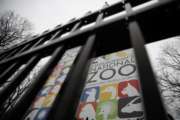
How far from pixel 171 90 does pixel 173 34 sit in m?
9.81

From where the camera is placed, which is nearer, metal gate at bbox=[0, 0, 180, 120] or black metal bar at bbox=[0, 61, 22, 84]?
metal gate at bbox=[0, 0, 180, 120]

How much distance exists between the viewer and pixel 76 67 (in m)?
0.64

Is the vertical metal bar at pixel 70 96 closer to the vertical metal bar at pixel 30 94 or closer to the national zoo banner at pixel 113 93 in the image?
the vertical metal bar at pixel 30 94

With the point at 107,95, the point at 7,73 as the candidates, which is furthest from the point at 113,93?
the point at 7,73

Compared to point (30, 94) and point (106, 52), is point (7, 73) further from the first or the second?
point (106, 52)

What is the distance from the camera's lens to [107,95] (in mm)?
2877

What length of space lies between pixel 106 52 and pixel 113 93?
80.8 inches

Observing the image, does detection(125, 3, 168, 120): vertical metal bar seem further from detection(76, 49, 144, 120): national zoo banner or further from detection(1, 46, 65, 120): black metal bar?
detection(76, 49, 144, 120): national zoo banner

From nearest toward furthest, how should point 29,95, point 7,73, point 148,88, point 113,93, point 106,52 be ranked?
point 148,88, point 29,95, point 106,52, point 7,73, point 113,93

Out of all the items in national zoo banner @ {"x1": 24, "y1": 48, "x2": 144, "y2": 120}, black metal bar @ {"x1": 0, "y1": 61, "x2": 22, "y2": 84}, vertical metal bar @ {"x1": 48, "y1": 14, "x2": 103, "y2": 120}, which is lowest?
vertical metal bar @ {"x1": 48, "y1": 14, "x2": 103, "y2": 120}

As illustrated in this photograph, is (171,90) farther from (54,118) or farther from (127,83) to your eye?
(54,118)

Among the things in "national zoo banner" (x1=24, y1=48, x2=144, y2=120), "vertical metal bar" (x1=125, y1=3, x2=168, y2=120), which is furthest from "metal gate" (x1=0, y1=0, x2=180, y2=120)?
"national zoo banner" (x1=24, y1=48, x2=144, y2=120)

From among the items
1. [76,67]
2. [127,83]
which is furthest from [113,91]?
[76,67]

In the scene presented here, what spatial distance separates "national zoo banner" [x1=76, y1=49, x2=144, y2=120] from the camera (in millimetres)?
2468
